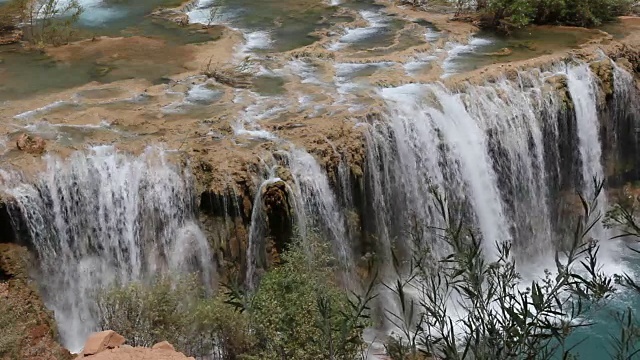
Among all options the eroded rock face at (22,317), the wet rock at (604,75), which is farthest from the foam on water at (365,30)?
the eroded rock face at (22,317)

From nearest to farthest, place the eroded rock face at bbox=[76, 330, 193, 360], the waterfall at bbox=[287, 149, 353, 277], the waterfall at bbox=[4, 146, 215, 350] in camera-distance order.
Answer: the eroded rock face at bbox=[76, 330, 193, 360] → the waterfall at bbox=[4, 146, 215, 350] → the waterfall at bbox=[287, 149, 353, 277]

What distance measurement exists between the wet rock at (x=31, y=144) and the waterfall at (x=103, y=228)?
298 mm

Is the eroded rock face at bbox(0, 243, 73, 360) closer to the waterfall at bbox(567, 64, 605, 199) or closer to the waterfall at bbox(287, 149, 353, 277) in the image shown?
the waterfall at bbox(287, 149, 353, 277)

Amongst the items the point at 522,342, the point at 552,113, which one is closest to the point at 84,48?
the point at 552,113

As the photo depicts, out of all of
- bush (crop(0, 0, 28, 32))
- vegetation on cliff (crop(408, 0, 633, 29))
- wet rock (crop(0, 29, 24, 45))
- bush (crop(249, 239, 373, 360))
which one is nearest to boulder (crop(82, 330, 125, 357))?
bush (crop(249, 239, 373, 360))

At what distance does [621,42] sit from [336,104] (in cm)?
801

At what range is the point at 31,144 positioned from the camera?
1290cm

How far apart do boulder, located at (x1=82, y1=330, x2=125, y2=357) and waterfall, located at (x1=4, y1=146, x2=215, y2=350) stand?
87.4 inches

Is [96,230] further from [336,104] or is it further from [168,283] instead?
[336,104]

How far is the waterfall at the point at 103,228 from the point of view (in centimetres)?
1224

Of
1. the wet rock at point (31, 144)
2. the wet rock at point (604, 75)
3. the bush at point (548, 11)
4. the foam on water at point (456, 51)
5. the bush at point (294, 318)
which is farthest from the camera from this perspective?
the bush at point (548, 11)

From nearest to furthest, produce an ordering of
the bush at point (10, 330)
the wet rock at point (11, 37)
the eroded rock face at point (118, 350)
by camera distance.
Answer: the bush at point (10, 330) < the eroded rock face at point (118, 350) < the wet rock at point (11, 37)

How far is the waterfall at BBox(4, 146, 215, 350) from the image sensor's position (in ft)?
40.2

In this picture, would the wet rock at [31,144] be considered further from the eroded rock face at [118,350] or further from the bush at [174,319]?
the eroded rock face at [118,350]
